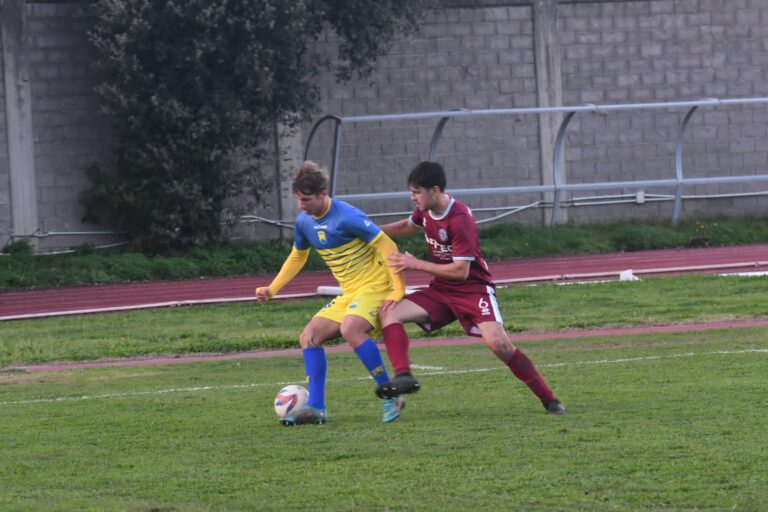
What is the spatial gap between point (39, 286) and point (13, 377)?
8113mm

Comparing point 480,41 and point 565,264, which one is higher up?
point 480,41

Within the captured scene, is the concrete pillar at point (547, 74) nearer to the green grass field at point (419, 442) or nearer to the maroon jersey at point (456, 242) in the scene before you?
the green grass field at point (419, 442)

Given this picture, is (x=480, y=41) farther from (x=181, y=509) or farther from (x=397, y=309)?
(x=181, y=509)

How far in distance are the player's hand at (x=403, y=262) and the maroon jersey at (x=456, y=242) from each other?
11.5 inches

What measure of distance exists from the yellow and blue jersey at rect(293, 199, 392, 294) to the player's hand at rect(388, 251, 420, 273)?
29 cm

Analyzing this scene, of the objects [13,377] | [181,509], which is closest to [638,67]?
[13,377]

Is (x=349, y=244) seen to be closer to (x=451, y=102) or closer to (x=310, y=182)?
(x=310, y=182)

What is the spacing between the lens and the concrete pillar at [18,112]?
20.8m

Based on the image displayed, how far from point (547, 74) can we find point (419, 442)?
17.3 meters

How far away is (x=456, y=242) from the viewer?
8.31 m

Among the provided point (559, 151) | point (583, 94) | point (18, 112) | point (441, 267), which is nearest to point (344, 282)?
point (441, 267)

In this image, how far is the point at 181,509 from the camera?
588 cm

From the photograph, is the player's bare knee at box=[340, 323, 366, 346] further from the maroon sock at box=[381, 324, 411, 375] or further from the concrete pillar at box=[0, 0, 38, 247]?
the concrete pillar at box=[0, 0, 38, 247]

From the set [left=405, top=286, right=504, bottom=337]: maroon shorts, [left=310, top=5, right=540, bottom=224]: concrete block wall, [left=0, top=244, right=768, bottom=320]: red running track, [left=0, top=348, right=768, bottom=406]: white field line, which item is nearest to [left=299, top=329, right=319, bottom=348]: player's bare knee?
[left=405, top=286, right=504, bottom=337]: maroon shorts
